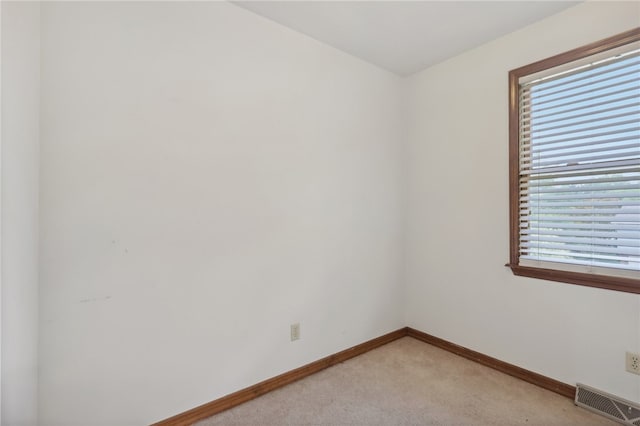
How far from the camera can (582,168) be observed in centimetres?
193

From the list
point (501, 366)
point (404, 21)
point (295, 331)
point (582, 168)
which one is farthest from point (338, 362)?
point (404, 21)

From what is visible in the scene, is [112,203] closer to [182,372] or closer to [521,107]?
[182,372]

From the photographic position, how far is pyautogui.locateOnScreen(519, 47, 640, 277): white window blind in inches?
69.4

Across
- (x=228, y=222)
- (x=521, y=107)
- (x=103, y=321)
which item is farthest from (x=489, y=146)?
(x=103, y=321)

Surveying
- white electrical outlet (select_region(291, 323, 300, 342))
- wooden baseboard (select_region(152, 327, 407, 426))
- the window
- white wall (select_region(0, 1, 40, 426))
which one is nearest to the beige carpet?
wooden baseboard (select_region(152, 327, 407, 426))

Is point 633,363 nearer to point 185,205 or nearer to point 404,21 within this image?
point 404,21

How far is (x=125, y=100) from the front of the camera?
1.53 m

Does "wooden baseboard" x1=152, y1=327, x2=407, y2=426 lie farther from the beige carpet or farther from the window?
the window

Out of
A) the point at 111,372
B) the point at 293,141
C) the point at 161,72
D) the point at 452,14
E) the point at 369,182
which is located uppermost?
the point at 452,14

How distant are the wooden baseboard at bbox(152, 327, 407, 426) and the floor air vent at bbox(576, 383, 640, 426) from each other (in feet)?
4.41

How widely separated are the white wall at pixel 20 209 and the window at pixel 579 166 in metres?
2.76

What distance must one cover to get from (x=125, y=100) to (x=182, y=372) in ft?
4.83

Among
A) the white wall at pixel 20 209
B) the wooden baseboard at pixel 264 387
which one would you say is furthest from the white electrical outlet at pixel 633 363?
the white wall at pixel 20 209

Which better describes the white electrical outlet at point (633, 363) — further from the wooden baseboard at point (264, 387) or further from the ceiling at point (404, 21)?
the ceiling at point (404, 21)
